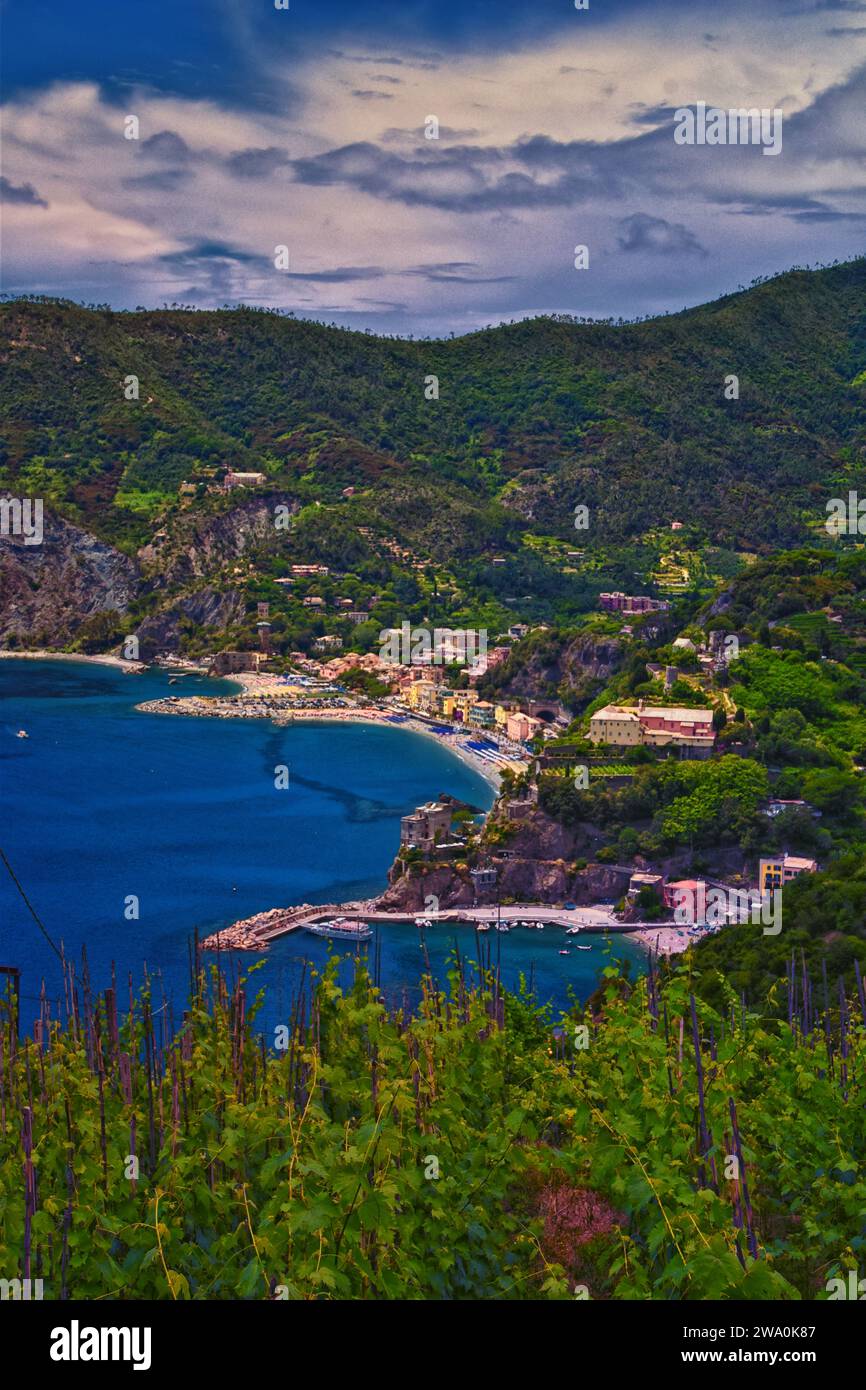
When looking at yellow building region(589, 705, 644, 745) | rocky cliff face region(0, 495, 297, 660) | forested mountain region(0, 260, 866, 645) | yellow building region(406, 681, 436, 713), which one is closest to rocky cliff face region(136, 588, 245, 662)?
rocky cliff face region(0, 495, 297, 660)

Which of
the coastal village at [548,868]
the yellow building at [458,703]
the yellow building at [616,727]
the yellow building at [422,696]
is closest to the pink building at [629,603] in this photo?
the yellow building at [422,696]

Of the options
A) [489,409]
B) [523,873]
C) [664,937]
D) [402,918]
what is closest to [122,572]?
[489,409]

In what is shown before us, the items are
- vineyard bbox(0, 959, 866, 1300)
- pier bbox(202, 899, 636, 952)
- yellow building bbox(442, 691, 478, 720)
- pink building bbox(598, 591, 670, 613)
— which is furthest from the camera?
pink building bbox(598, 591, 670, 613)

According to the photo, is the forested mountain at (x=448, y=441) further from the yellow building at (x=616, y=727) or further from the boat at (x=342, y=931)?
the boat at (x=342, y=931)

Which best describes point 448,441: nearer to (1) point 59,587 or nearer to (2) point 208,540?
(2) point 208,540

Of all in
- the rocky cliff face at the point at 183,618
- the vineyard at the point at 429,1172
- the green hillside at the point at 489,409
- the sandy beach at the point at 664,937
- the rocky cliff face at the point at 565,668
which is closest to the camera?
the vineyard at the point at 429,1172

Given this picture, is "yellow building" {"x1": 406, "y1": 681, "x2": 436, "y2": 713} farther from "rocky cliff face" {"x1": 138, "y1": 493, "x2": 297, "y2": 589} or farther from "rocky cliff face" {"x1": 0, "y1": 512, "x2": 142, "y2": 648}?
"rocky cliff face" {"x1": 0, "y1": 512, "x2": 142, "y2": 648}
